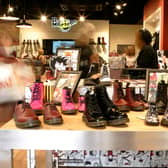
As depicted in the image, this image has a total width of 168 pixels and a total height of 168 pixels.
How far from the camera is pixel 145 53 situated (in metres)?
2.57

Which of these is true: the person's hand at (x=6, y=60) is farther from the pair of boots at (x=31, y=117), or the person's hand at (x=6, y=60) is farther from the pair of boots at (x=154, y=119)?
Answer: the pair of boots at (x=154, y=119)

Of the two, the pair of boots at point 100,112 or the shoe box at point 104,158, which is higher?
the pair of boots at point 100,112

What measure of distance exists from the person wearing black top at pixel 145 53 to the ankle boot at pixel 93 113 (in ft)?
4.45

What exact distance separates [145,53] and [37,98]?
4.76 feet

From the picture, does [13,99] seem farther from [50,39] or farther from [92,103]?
[50,39]

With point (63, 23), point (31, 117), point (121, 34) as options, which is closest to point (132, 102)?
point (31, 117)

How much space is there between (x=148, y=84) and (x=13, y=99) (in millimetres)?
865

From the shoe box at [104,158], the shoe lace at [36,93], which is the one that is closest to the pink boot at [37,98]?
the shoe lace at [36,93]

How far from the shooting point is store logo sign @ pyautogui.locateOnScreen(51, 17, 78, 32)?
971 centimetres

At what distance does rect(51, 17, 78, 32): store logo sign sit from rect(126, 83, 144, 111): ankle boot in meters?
8.44

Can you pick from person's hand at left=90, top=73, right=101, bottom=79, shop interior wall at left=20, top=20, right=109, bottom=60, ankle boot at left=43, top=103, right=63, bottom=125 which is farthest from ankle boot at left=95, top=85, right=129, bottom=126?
shop interior wall at left=20, top=20, right=109, bottom=60

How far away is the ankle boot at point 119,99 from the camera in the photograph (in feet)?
4.90

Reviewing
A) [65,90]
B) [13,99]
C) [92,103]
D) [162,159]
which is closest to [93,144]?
[92,103]

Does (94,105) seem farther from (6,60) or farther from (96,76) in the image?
(96,76)
